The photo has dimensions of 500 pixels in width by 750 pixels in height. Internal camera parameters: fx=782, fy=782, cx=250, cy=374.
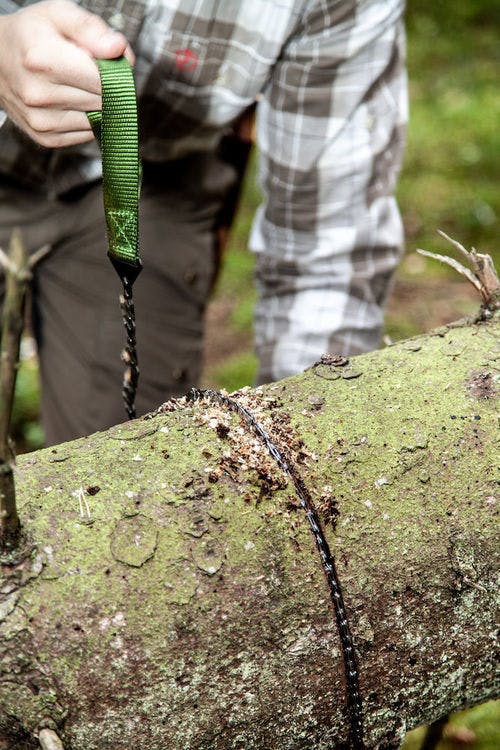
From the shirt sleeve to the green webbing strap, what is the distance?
3.30 ft

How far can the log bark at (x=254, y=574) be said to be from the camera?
1.09 metres

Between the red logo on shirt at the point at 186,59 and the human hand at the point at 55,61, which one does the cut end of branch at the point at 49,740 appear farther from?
Answer: the red logo on shirt at the point at 186,59

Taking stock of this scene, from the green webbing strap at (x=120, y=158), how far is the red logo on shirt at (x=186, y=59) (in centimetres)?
86

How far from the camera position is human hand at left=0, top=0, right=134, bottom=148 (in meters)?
1.28

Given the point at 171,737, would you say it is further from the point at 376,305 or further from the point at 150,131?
the point at 150,131

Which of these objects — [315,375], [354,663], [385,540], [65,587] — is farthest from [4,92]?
[354,663]

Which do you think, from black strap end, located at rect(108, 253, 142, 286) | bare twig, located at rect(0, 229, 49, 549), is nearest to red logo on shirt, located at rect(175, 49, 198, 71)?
black strap end, located at rect(108, 253, 142, 286)

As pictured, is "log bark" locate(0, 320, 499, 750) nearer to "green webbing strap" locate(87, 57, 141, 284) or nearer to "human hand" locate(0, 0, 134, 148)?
"green webbing strap" locate(87, 57, 141, 284)

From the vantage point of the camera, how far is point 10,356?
855 millimetres

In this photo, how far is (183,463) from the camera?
1.21m

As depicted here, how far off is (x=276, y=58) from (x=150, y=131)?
423mm

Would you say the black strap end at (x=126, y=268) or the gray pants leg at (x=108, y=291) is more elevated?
the black strap end at (x=126, y=268)

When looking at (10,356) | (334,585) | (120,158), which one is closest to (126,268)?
(120,158)

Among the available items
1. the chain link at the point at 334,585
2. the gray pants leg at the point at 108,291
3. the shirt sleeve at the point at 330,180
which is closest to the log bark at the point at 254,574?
the chain link at the point at 334,585
